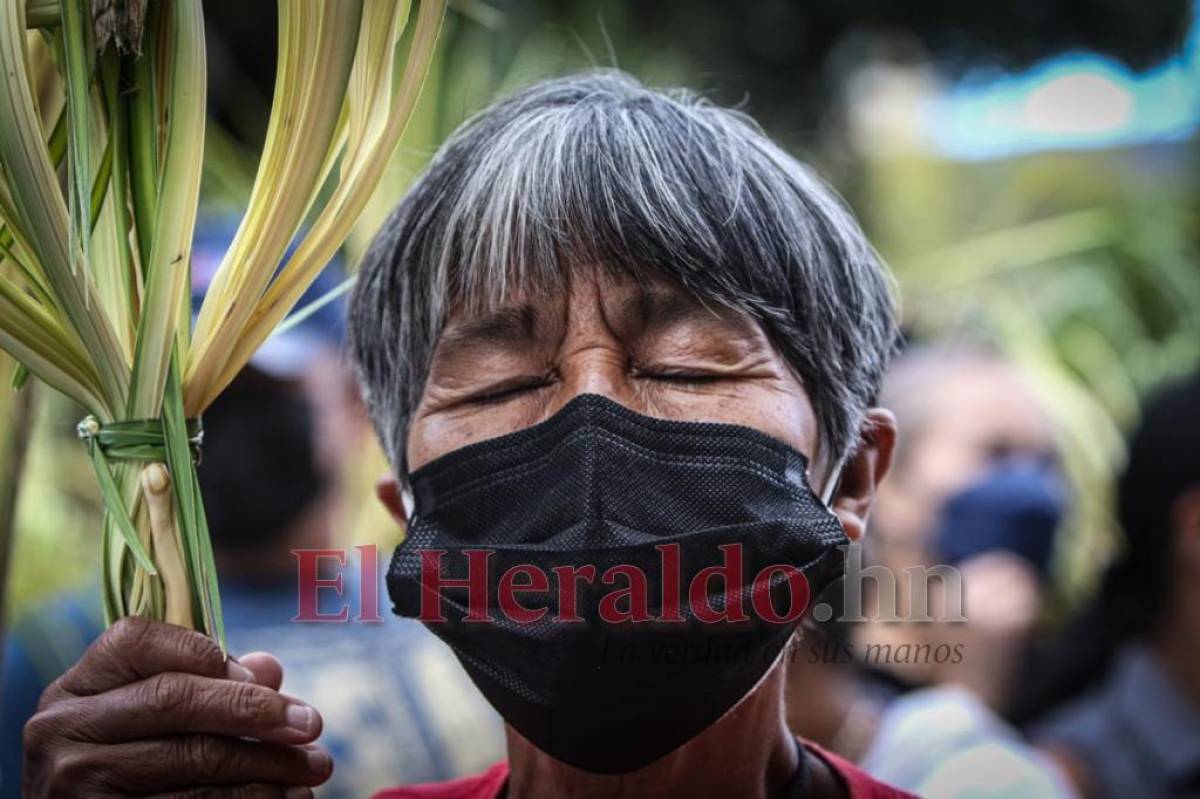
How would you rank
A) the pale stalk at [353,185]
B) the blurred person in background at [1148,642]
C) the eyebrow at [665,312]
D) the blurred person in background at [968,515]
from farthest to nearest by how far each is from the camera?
the blurred person in background at [968,515] → the blurred person in background at [1148,642] → the eyebrow at [665,312] → the pale stalk at [353,185]

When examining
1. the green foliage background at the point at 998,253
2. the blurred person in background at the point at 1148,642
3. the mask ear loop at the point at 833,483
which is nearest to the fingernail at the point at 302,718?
the mask ear loop at the point at 833,483

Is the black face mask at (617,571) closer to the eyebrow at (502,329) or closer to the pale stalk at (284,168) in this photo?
the eyebrow at (502,329)

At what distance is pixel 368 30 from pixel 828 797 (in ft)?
3.91

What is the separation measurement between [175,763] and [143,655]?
0.12 m

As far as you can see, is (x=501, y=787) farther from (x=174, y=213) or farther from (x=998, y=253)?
(x=998, y=253)

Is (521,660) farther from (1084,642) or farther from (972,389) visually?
(972,389)

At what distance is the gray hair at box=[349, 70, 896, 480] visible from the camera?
199 centimetres

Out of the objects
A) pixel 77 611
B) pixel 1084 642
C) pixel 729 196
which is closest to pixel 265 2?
pixel 77 611

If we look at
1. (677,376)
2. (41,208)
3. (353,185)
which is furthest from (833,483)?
(41,208)

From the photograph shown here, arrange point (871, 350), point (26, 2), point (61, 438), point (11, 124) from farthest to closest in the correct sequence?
point (61, 438), point (871, 350), point (26, 2), point (11, 124)

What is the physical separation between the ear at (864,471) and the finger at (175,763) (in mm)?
877

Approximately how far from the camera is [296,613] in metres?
4.06

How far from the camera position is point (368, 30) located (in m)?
1.79

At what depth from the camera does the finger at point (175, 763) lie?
5.45ft
